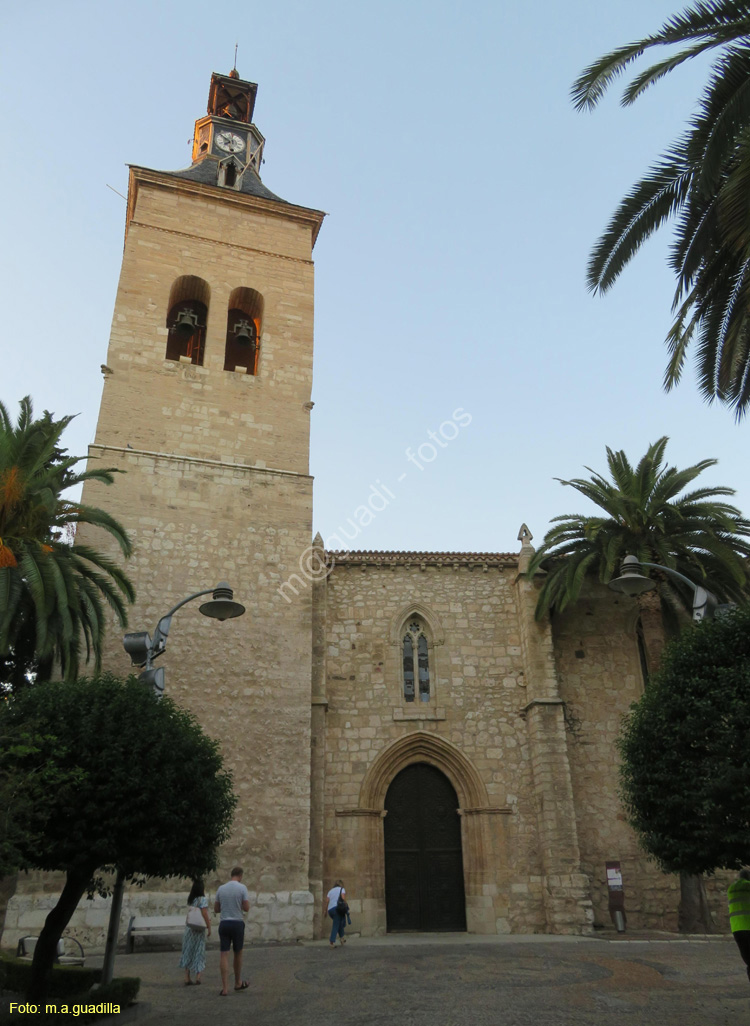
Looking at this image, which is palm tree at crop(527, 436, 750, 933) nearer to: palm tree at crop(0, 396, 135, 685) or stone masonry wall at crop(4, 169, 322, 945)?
stone masonry wall at crop(4, 169, 322, 945)

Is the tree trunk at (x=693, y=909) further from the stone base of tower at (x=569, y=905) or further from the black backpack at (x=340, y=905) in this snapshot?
the black backpack at (x=340, y=905)

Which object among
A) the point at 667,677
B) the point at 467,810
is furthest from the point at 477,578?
the point at 667,677

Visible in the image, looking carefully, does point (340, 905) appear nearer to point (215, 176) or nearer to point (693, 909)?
point (693, 909)

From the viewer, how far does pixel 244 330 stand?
68.5ft

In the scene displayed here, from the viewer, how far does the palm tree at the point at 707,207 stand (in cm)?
861

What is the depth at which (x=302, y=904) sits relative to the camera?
14797 millimetres

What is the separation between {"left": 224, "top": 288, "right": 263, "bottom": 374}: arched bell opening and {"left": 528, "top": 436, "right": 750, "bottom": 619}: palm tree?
900cm

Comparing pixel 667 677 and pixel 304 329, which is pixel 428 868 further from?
pixel 304 329

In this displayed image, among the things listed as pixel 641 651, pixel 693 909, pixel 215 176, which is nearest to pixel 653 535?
pixel 641 651

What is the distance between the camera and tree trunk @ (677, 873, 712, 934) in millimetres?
15273

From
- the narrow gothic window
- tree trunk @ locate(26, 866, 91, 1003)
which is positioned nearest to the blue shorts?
tree trunk @ locate(26, 866, 91, 1003)

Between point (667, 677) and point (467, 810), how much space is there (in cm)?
985

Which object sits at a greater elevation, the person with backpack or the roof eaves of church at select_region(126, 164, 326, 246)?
the roof eaves of church at select_region(126, 164, 326, 246)

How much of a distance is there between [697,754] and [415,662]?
10894 millimetres
